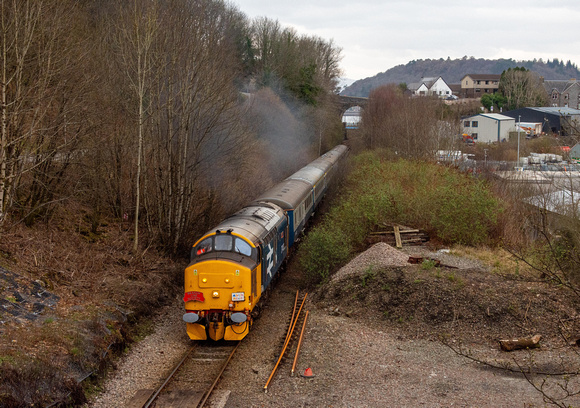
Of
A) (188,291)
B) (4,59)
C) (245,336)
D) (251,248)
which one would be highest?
(4,59)

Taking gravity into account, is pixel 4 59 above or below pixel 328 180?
above

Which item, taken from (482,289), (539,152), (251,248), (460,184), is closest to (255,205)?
(251,248)

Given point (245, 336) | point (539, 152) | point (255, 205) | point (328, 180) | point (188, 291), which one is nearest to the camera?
point (188, 291)

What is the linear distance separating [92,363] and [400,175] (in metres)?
23.1

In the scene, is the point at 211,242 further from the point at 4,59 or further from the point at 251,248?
the point at 4,59

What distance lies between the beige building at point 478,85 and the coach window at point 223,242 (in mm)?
135626

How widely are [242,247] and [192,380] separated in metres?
3.60

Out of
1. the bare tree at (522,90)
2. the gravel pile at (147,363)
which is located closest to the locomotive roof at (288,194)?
the gravel pile at (147,363)

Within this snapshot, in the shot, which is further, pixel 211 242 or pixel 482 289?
pixel 482 289

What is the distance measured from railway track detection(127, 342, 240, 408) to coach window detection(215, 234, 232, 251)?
2.43m

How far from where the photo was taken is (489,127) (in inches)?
2985

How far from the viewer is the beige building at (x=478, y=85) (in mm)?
140875

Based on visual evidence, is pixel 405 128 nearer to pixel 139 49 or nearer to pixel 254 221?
pixel 139 49

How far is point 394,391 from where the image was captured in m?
11.0
